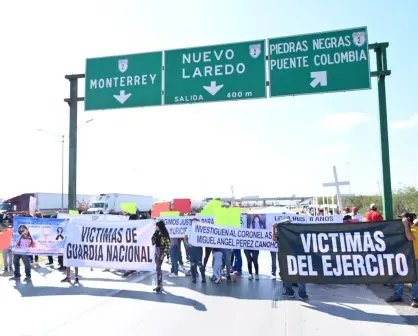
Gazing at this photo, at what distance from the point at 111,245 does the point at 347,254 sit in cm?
566

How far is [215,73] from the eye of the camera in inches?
446

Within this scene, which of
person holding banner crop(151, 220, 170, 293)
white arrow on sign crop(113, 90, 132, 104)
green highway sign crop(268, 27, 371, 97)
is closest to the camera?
person holding banner crop(151, 220, 170, 293)

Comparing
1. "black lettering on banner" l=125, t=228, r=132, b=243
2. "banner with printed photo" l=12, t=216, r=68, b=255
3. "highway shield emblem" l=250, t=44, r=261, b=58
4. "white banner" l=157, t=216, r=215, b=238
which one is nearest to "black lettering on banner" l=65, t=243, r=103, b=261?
"black lettering on banner" l=125, t=228, r=132, b=243

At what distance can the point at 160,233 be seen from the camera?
9.11 metres

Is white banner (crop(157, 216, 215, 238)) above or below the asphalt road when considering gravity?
above

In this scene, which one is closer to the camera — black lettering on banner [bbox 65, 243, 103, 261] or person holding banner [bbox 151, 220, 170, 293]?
person holding banner [bbox 151, 220, 170, 293]

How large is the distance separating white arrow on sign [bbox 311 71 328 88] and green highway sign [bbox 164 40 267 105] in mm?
1348

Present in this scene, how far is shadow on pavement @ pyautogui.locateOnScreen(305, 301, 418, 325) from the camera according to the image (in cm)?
661

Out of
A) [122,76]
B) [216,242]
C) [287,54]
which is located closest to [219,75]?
[287,54]

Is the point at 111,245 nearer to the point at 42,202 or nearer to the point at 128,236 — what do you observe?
the point at 128,236

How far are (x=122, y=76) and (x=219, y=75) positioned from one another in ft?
10.2

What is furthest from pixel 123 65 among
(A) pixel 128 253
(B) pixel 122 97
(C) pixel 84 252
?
(A) pixel 128 253

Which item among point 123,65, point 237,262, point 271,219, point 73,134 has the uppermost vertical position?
point 123,65

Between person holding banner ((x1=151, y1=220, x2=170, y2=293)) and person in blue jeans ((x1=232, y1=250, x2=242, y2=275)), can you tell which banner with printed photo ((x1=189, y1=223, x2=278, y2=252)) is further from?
person holding banner ((x1=151, y1=220, x2=170, y2=293))
